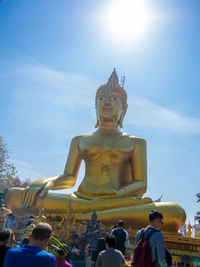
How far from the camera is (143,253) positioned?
222 cm

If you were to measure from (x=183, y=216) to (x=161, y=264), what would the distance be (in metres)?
5.24

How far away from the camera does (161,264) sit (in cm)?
218

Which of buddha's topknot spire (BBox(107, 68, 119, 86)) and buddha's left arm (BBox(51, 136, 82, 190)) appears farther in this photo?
buddha's topknot spire (BBox(107, 68, 119, 86))

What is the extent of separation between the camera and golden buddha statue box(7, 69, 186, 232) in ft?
23.5

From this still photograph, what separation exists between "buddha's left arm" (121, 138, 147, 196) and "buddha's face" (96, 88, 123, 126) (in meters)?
1.10

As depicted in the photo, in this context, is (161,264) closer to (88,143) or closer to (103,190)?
(103,190)

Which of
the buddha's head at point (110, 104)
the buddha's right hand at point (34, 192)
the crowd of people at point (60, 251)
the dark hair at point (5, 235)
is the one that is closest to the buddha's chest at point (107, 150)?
the buddha's head at point (110, 104)

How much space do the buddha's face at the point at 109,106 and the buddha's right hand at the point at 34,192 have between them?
2800mm

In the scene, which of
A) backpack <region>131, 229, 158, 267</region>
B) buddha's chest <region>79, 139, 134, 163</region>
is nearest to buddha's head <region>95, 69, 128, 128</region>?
buddha's chest <region>79, 139, 134, 163</region>

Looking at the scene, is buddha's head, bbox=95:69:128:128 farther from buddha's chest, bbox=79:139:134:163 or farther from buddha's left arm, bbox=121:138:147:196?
buddha's left arm, bbox=121:138:147:196

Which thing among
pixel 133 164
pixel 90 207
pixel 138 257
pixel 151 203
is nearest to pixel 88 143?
pixel 133 164

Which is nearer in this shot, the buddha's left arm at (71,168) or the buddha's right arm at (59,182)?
the buddha's right arm at (59,182)

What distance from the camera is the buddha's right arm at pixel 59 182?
7.97 meters

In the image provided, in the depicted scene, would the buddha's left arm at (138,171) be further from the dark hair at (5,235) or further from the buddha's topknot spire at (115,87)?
the dark hair at (5,235)
